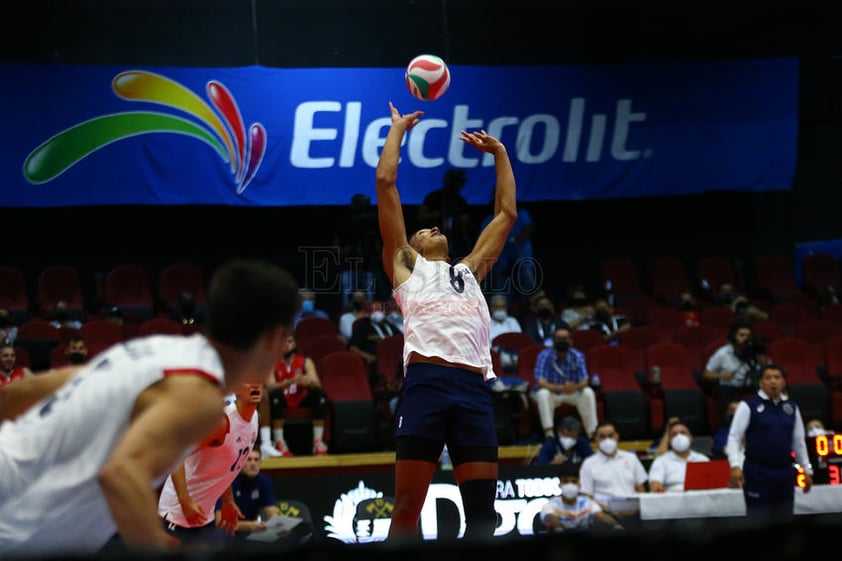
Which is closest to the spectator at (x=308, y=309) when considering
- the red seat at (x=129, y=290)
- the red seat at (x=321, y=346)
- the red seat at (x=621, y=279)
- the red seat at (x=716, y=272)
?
the red seat at (x=321, y=346)

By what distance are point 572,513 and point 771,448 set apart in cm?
217

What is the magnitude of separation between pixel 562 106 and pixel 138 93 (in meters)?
6.82

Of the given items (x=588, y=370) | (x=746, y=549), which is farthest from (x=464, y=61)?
(x=746, y=549)

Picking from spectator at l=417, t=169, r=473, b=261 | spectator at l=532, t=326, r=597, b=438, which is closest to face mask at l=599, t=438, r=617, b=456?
spectator at l=532, t=326, r=597, b=438

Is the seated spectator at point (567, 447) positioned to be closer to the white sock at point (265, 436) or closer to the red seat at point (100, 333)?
the white sock at point (265, 436)

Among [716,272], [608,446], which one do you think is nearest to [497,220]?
[608,446]

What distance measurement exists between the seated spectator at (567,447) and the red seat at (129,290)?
23.4 ft

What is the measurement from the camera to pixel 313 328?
15844 millimetres

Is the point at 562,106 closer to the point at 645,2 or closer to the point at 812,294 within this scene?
the point at 645,2

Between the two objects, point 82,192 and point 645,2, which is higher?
point 645,2

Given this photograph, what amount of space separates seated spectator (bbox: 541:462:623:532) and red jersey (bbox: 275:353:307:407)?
357cm

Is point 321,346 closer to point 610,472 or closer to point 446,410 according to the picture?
point 610,472

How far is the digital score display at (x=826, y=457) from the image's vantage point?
10922 millimetres

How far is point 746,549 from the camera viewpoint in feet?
7.27
